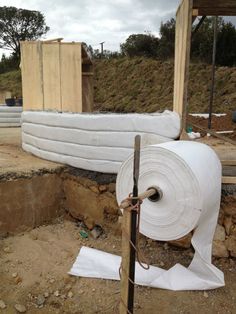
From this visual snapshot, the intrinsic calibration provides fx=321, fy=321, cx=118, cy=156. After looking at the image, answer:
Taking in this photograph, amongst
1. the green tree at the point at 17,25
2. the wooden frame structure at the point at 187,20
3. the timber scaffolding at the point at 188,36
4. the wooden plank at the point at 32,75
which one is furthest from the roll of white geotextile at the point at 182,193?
the green tree at the point at 17,25

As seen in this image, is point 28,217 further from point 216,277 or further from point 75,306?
point 216,277

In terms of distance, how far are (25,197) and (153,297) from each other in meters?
2.02

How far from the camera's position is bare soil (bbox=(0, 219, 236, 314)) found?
2872 mm

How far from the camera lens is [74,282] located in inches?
127

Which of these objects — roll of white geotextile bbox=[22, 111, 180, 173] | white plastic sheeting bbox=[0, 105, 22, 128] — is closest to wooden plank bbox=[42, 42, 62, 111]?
roll of white geotextile bbox=[22, 111, 180, 173]

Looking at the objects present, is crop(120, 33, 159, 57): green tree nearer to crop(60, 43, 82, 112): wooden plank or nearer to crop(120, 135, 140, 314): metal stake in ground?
crop(60, 43, 82, 112): wooden plank

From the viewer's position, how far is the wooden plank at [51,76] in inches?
205

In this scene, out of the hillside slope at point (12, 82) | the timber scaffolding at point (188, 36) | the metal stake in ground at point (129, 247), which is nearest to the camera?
the metal stake in ground at point (129, 247)

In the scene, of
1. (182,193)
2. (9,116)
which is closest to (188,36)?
(182,193)

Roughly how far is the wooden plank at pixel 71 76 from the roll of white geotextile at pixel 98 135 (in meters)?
0.59

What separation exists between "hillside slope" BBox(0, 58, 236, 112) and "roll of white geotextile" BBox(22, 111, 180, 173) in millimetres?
10447

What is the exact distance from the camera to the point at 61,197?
4457 millimetres

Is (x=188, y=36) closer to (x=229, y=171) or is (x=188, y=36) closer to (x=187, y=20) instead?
(x=187, y=20)

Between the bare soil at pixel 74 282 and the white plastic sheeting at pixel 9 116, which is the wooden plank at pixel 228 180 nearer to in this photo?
the bare soil at pixel 74 282
